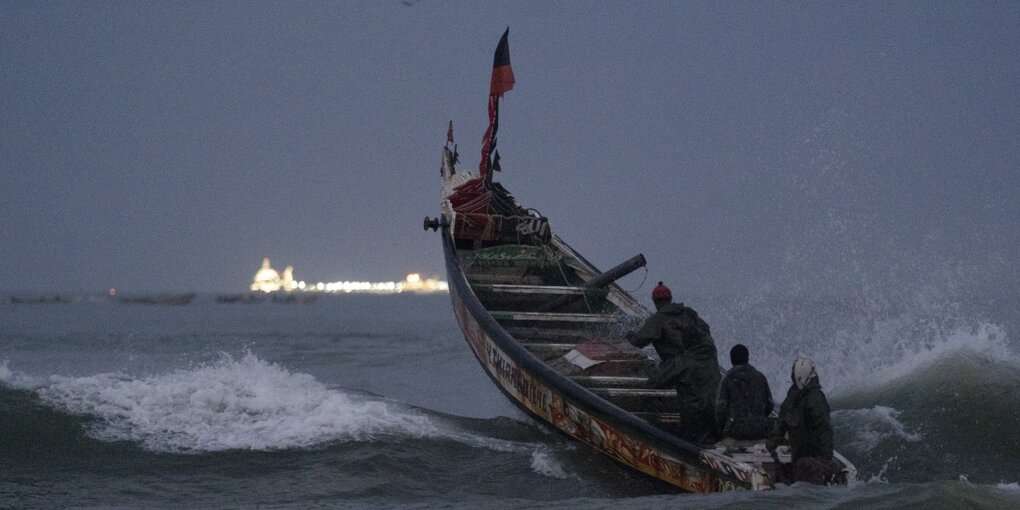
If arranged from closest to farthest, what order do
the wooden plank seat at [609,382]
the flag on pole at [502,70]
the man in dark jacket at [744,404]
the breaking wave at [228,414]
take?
the man in dark jacket at [744,404]
the wooden plank seat at [609,382]
the breaking wave at [228,414]
the flag on pole at [502,70]

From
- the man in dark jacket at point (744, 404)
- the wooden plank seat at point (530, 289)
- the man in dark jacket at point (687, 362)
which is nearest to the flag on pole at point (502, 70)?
the wooden plank seat at point (530, 289)

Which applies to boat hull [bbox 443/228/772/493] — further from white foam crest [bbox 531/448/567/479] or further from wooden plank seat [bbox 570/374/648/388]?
wooden plank seat [bbox 570/374/648/388]

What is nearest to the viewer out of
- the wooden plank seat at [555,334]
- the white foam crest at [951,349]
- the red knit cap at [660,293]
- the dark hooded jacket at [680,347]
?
the dark hooded jacket at [680,347]

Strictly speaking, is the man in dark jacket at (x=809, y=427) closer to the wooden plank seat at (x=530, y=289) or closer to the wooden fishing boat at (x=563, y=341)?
the wooden fishing boat at (x=563, y=341)

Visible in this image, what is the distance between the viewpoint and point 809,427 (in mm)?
8234

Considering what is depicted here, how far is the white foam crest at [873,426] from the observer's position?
1188 cm

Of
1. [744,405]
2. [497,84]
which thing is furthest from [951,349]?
[497,84]

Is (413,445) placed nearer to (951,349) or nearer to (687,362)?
(687,362)

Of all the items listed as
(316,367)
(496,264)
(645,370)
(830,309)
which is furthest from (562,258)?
(830,309)

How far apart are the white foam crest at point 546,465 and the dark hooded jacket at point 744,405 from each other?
7.46ft

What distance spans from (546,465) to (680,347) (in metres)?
2.10

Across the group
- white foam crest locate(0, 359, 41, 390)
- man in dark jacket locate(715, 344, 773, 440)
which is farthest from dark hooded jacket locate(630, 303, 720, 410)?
white foam crest locate(0, 359, 41, 390)

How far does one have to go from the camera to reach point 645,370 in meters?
11.7

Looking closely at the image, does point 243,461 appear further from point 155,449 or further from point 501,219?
point 501,219
